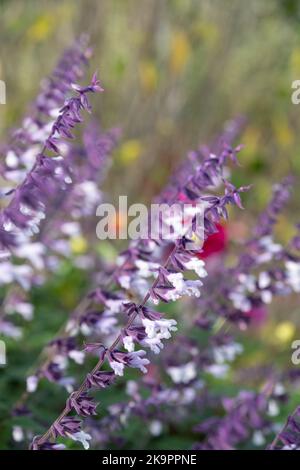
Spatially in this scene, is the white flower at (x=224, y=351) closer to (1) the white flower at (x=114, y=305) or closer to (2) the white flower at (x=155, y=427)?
(2) the white flower at (x=155, y=427)

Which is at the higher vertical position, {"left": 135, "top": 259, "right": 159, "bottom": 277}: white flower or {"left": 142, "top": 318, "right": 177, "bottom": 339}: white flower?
{"left": 135, "top": 259, "right": 159, "bottom": 277}: white flower

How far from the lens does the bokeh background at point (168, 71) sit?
5.29 m

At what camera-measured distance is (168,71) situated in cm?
576

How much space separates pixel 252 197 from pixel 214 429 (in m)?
4.00

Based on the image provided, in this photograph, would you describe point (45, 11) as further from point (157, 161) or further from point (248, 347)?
point (248, 347)

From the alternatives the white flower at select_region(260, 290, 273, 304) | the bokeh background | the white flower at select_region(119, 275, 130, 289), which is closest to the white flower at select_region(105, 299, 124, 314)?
the white flower at select_region(119, 275, 130, 289)

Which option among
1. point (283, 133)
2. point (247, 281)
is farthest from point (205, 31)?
point (247, 281)

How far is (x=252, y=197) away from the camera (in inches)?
241

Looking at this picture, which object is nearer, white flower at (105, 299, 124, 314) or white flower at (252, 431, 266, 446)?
white flower at (105, 299, 124, 314)

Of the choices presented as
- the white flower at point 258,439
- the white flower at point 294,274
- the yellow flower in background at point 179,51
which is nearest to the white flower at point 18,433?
the white flower at point 258,439

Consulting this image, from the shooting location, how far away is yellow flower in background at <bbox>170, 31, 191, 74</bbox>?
5.30m

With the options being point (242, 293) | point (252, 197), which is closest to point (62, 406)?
point (242, 293)

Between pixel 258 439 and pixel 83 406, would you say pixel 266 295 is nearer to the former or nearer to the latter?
pixel 258 439

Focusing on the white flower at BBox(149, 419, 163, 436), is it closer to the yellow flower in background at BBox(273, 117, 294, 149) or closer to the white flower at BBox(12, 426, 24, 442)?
the white flower at BBox(12, 426, 24, 442)
